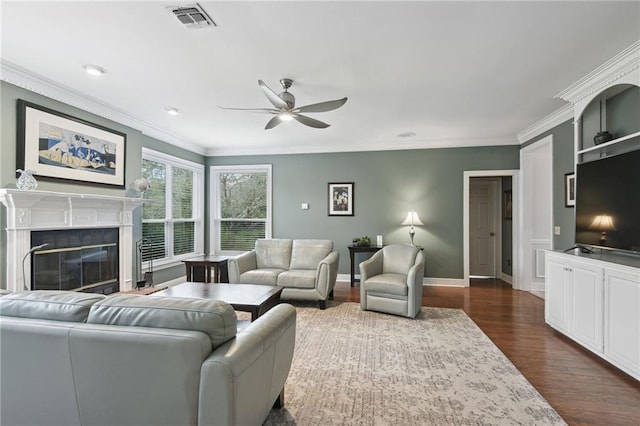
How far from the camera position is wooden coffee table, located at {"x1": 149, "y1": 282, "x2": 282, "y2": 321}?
2.82 metres

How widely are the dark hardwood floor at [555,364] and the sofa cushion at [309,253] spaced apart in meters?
0.71

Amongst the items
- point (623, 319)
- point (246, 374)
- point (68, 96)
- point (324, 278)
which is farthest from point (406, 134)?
point (246, 374)

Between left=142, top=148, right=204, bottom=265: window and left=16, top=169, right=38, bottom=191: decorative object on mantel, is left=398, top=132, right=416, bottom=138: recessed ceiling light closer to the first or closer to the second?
left=142, top=148, right=204, bottom=265: window

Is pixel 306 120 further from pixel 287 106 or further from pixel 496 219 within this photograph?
pixel 496 219

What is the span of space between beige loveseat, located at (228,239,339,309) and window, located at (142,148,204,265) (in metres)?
1.65

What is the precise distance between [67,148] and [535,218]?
6.78m

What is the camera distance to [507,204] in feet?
20.0

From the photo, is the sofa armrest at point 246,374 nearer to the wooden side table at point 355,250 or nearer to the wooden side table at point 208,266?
the wooden side table at point 208,266

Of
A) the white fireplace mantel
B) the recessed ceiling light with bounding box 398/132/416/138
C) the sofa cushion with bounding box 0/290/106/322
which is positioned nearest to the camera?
the sofa cushion with bounding box 0/290/106/322

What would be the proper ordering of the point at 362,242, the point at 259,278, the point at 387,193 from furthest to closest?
the point at 387,193 < the point at 362,242 < the point at 259,278

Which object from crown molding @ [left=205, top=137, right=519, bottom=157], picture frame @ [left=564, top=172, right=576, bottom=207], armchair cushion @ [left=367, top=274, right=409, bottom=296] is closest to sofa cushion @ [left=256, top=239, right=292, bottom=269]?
armchair cushion @ [left=367, top=274, right=409, bottom=296]

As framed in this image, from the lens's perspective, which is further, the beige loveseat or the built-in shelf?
the beige loveseat

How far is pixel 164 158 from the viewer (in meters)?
5.29

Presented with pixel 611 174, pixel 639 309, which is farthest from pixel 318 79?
pixel 639 309
